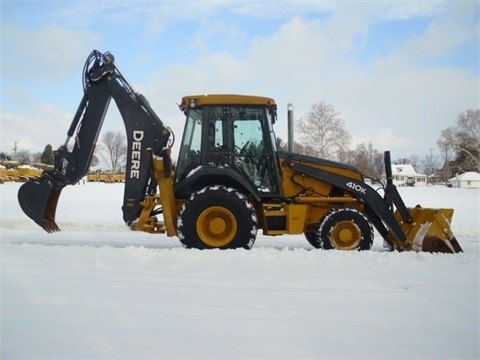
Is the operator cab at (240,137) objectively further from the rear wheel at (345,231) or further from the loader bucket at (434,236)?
the loader bucket at (434,236)

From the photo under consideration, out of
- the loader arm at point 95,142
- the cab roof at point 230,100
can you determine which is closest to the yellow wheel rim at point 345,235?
the cab roof at point 230,100

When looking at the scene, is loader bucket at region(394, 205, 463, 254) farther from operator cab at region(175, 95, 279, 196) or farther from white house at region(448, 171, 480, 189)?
white house at region(448, 171, 480, 189)

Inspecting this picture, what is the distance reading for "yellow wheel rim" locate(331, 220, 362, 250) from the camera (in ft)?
22.4

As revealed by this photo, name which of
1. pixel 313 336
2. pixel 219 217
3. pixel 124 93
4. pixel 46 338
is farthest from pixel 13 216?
pixel 313 336

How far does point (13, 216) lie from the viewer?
1438 centimetres

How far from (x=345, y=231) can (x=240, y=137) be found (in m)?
2.29

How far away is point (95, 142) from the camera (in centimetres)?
812

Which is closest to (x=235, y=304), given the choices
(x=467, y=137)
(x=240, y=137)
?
(x=240, y=137)

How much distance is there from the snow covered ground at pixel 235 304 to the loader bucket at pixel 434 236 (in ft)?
2.69

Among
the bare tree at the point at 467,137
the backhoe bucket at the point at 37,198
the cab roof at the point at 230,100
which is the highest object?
the bare tree at the point at 467,137

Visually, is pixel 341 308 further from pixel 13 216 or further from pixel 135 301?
pixel 13 216

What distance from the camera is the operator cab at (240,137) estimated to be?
716 centimetres

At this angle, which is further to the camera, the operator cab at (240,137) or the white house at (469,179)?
the white house at (469,179)

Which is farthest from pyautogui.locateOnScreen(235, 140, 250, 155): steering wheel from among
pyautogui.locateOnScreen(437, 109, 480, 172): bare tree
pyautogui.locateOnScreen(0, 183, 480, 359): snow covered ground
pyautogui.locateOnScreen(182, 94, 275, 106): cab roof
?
pyautogui.locateOnScreen(437, 109, 480, 172): bare tree
